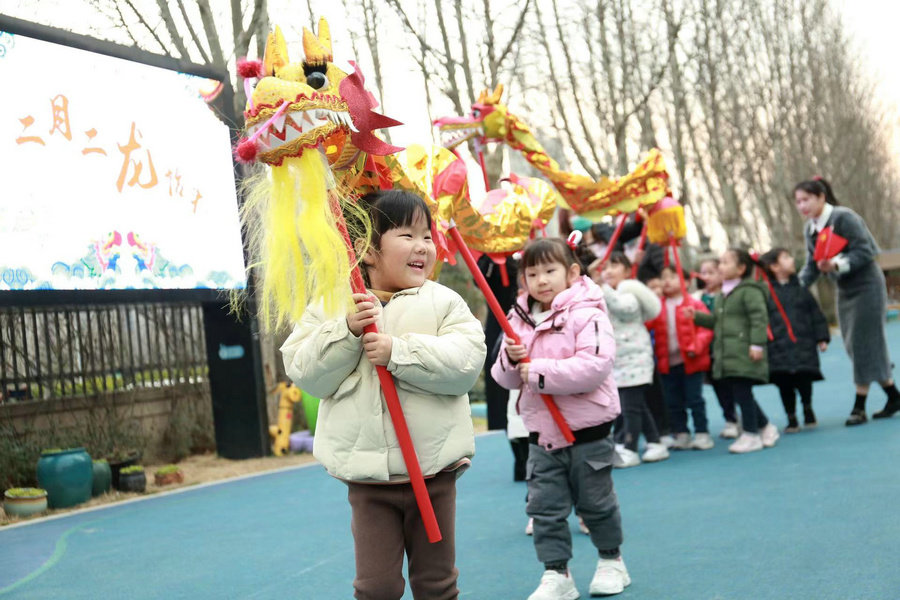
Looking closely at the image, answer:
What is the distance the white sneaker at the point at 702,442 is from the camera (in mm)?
7012

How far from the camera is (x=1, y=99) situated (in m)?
6.46

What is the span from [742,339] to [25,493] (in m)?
5.12

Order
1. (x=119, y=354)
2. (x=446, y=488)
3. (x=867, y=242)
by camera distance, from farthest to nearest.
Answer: (x=119, y=354)
(x=867, y=242)
(x=446, y=488)

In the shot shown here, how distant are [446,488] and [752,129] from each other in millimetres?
22220

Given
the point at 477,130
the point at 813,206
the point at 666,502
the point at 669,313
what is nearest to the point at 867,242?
the point at 813,206

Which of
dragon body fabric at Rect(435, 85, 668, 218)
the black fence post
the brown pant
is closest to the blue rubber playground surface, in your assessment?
the brown pant

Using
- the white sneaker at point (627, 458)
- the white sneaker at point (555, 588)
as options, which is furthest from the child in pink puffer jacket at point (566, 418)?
the white sneaker at point (627, 458)

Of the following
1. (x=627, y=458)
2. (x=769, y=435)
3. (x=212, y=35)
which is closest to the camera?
(x=627, y=458)

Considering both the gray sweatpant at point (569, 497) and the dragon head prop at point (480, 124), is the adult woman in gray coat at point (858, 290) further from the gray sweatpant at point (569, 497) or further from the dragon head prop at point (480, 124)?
the gray sweatpant at point (569, 497)

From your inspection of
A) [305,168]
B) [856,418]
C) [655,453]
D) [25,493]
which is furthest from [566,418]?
[25,493]

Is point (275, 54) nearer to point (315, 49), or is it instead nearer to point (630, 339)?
point (315, 49)

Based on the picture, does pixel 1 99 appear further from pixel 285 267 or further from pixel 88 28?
pixel 285 267

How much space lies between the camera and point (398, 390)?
8.87 feet

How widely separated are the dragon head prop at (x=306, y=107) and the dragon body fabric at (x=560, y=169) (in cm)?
203
